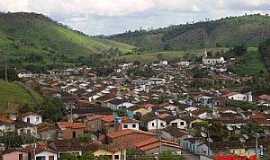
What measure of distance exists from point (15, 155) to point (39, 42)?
325 ft

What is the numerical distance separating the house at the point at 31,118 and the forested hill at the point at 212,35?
84135 mm

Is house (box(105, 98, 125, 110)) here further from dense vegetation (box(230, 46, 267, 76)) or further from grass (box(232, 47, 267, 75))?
grass (box(232, 47, 267, 75))

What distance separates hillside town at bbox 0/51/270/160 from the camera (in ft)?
97.5

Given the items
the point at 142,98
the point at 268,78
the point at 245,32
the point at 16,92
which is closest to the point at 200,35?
Answer: the point at 245,32

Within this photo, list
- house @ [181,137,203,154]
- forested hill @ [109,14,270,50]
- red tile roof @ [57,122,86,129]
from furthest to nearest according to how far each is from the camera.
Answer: forested hill @ [109,14,270,50] → red tile roof @ [57,122,86,129] → house @ [181,137,203,154]

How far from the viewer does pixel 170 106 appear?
50.0m

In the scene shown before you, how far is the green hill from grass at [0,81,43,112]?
4169 cm

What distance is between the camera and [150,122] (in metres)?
41.6

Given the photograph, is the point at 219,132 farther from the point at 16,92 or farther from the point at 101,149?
the point at 16,92

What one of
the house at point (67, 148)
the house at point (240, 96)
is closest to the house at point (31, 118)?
the house at point (67, 148)

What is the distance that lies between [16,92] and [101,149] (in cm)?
2250

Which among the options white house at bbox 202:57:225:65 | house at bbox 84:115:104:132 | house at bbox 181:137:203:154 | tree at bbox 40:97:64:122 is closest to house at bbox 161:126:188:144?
house at bbox 181:137:203:154

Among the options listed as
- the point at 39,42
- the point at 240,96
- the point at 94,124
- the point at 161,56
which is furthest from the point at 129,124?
the point at 39,42

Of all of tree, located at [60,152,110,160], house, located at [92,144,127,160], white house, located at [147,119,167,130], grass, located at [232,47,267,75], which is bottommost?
white house, located at [147,119,167,130]
